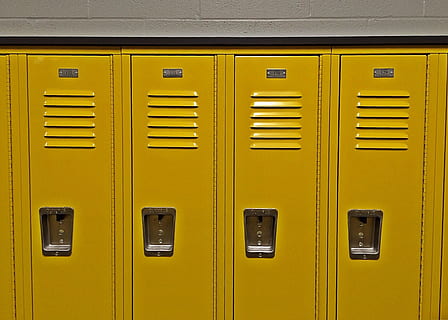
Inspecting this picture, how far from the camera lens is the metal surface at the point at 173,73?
2236 millimetres

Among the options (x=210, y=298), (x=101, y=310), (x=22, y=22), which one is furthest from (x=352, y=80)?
(x=22, y=22)

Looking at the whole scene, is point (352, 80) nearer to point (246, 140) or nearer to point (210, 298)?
point (246, 140)

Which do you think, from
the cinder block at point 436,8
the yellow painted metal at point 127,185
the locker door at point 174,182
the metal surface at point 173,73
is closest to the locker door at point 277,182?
the locker door at point 174,182

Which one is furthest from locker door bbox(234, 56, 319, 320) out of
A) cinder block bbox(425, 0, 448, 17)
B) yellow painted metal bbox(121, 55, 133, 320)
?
cinder block bbox(425, 0, 448, 17)

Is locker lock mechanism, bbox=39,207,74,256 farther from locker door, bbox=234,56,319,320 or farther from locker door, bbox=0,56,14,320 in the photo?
locker door, bbox=234,56,319,320

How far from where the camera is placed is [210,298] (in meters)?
2.28

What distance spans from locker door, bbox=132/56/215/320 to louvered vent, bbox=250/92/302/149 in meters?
0.19

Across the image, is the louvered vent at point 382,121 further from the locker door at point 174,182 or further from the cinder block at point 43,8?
the cinder block at point 43,8

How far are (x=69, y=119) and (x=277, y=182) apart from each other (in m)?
0.95

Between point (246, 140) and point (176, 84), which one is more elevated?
point (176, 84)

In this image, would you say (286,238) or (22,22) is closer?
(286,238)

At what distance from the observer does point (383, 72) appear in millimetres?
2197

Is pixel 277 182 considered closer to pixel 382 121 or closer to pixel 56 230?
pixel 382 121

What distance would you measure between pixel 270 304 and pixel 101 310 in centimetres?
75
